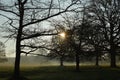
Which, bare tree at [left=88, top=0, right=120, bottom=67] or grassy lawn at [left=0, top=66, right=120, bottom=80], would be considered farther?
bare tree at [left=88, top=0, right=120, bottom=67]

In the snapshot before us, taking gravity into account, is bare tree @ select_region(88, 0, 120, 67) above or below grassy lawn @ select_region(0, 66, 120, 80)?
above

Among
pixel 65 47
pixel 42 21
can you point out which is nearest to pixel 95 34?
pixel 65 47

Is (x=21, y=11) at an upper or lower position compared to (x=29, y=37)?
upper

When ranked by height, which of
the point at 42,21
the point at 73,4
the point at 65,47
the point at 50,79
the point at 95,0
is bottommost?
the point at 50,79

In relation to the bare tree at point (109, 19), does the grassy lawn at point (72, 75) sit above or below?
below

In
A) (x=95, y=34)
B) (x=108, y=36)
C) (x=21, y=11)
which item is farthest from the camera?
(x=108, y=36)

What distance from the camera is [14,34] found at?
94.5 feet

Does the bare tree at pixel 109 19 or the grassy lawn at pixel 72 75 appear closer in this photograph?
the grassy lawn at pixel 72 75

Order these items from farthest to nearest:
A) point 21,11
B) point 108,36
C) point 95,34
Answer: point 108,36
point 95,34
point 21,11

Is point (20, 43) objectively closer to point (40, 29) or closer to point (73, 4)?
point (40, 29)

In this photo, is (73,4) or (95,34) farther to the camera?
(95,34)

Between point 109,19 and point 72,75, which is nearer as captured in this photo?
point 72,75

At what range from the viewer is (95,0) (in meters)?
48.9

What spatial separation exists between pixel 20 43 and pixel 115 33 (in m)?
24.3
